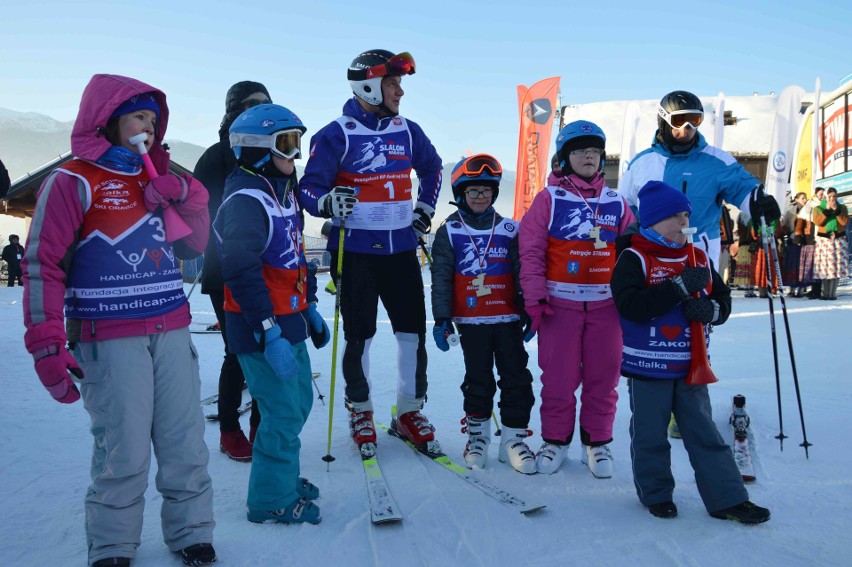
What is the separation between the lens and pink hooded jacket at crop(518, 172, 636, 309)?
3631 mm

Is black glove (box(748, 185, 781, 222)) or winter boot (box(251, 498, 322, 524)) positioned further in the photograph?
black glove (box(748, 185, 781, 222))

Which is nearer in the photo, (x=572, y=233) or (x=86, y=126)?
(x=86, y=126)

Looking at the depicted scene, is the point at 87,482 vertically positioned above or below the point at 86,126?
below

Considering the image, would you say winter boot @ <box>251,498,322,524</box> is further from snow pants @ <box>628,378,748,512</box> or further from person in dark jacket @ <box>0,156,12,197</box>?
person in dark jacket @ <box>0,156,12,197</box>

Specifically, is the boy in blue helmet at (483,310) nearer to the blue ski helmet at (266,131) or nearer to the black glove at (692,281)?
the black glove at (692,281)

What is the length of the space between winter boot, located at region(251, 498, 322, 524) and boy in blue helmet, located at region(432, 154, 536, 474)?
3.65 feet

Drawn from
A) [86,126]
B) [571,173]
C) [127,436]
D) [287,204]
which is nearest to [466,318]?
[571,173]

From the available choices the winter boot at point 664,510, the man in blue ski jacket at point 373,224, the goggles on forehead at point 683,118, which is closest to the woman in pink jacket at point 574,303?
the goggles on forehead at point 683,118

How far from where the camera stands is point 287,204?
309 centimetres

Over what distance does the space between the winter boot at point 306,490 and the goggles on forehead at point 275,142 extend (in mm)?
1577

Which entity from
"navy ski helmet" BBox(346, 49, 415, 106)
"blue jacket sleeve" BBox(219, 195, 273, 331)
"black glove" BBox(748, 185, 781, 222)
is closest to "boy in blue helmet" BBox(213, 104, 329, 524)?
"blue jacket sleeve" BBox(219, 195, 273, 331)

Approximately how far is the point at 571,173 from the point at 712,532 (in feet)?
6.88

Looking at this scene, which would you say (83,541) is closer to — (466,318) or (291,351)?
(291,351)

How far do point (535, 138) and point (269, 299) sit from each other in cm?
1526
